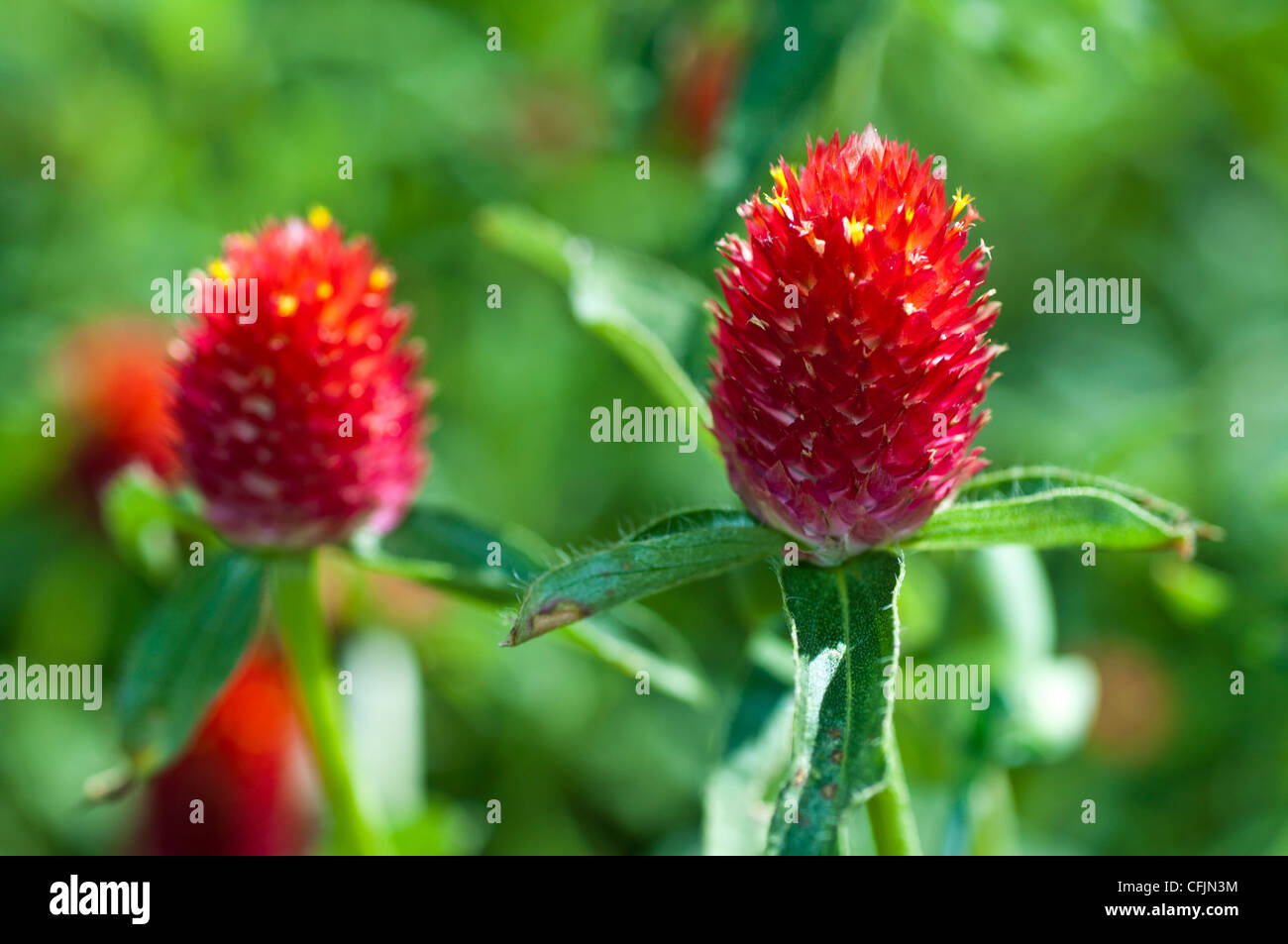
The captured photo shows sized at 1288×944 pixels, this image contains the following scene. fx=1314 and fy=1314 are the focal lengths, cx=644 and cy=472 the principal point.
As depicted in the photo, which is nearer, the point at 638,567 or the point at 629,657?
the point at 638,567

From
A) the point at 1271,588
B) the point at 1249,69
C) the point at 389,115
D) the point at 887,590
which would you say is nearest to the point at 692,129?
the point at 389,115

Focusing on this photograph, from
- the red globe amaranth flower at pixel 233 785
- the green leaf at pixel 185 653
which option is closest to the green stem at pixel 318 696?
the green leaf at pixel 185 653

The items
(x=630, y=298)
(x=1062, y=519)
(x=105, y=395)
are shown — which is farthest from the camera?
(x=105, y=395)

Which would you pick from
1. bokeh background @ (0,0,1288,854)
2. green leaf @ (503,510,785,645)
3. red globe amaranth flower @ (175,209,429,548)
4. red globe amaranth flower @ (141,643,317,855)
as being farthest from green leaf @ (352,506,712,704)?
red globe amaranth flower @ (141,643,317,855)

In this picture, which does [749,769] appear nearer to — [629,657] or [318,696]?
[629,657]

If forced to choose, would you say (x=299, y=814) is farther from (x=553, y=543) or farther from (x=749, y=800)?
(x=749, y=800)

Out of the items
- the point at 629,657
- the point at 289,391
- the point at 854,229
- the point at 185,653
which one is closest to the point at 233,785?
the point at 185,653

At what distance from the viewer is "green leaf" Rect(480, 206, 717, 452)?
2.34 meters

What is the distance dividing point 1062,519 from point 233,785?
2790 millimetres

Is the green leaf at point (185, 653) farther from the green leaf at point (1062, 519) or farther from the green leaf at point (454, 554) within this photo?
the green leaf at point (1062, 519)

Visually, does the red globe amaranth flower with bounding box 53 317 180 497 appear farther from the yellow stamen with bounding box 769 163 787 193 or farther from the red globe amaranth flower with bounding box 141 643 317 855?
the yellow stamen with bounding box 769 163 787 193

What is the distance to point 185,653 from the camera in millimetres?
2486

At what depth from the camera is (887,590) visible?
74.1 inches

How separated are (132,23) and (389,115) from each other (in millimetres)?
1139
